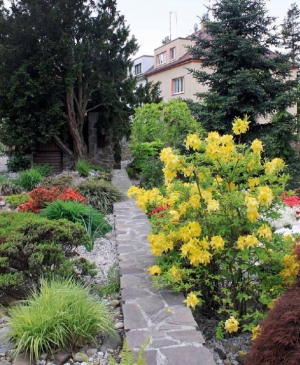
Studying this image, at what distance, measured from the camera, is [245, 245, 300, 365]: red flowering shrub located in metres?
1.92

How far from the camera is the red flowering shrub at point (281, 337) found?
1.92 m

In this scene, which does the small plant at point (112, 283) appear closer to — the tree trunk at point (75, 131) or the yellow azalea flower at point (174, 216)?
the yellow azalea flower at point (174, 216)

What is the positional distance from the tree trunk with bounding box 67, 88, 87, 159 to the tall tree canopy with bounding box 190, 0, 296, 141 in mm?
3991

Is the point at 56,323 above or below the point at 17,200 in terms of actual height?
below

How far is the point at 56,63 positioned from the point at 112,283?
354 inches

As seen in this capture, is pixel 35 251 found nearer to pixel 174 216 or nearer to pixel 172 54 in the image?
pixel 174 216

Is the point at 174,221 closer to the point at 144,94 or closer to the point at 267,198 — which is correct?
the point at 267,198

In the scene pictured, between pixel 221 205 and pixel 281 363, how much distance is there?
1.33 meters

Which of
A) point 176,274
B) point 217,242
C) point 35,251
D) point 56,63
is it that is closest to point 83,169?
point 56,63

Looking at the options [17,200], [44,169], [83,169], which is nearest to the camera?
[17,200]

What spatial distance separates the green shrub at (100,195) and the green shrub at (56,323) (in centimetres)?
446

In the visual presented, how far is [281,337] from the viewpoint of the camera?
Result: 76.9 inches

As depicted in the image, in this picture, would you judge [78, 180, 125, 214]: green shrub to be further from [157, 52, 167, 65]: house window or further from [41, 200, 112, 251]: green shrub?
[157, 52, 167, 65]: house window

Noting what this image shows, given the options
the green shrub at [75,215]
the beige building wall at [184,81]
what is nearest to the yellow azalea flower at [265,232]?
the green shrub at [75,215]
